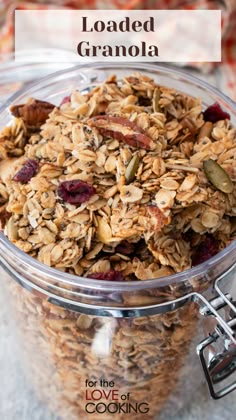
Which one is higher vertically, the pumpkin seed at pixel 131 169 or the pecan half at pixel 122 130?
the pecan half at pixel 122 130

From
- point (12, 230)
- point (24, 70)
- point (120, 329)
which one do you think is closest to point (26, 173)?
point (12, 230)

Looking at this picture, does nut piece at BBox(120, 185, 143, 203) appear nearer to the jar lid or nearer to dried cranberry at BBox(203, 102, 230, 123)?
dried cranberry at BBox(203, 102, 230, 123)

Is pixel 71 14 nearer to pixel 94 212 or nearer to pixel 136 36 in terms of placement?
pixel 136 36

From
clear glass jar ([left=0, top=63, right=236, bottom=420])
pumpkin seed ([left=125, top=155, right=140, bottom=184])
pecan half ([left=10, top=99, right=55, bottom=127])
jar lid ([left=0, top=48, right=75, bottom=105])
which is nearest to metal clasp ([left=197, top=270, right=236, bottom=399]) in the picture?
clear glass jar ([left=0, top=63, right=236, bottom=420])

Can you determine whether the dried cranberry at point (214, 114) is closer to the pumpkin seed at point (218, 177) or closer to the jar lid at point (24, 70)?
the pumpkin seed at point (218, 177)

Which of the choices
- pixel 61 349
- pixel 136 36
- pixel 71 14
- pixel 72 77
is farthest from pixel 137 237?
pixel 71 14

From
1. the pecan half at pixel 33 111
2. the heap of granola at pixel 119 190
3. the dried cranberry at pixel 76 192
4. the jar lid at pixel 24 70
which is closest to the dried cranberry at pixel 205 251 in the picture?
the heap of granola at pixel 119 190

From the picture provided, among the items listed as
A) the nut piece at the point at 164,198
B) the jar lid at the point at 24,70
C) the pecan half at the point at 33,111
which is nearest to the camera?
the nut piece at the point at 164,198
